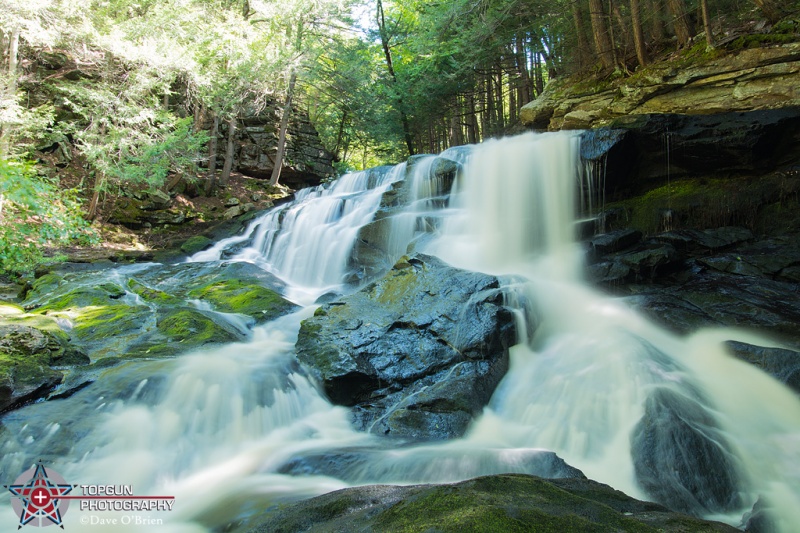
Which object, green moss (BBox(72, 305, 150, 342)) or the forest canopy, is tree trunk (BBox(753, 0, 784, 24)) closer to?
the forest canopy

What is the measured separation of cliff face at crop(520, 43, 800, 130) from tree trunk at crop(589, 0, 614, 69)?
0.63m

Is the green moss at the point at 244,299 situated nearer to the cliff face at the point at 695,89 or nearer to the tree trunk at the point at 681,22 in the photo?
the cliff face at the point at 695,89

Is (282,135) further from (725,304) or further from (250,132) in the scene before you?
(725,304)

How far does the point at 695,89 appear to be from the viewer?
9109 millimetres

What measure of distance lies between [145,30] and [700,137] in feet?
48.7

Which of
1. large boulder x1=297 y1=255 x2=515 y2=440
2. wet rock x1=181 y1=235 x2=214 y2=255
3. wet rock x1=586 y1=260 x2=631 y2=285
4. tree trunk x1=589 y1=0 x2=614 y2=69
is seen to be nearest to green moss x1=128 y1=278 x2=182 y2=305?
large boulder x1=297 y1=255 x2=515 y2=440

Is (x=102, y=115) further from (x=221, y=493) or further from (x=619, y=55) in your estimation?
(x=619, y=55)

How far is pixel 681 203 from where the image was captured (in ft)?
27.3

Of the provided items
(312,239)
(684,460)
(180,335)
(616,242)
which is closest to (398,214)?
(312,239)

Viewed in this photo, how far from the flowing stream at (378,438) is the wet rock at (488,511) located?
3.29 ft

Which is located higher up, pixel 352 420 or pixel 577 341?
pixel 577 341

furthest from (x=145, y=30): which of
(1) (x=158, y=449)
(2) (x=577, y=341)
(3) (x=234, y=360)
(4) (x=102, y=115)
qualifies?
(2) (x=577, y=341)

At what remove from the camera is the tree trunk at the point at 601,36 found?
10.9 metres

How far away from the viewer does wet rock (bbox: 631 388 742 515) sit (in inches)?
129
